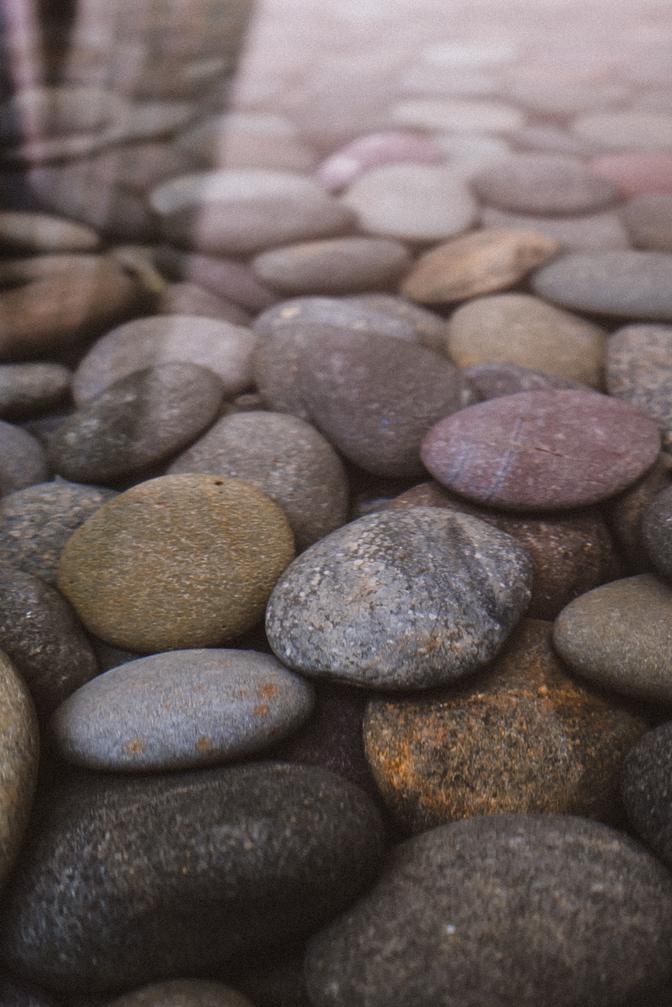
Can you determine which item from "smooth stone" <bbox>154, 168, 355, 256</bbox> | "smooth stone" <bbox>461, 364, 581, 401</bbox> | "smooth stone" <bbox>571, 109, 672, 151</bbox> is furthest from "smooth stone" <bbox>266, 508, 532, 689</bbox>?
"smooth stone" <bbox>571, 109, 672, 151</bbox>

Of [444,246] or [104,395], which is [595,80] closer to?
[444,246]

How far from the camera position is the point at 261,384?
137cm

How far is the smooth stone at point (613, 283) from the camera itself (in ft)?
4.75

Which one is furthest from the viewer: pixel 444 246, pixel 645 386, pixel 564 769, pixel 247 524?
pixel 444 246

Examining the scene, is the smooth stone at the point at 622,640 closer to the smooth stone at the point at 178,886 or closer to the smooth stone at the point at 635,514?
the smooth stone at the point at 635,514

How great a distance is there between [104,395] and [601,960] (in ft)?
3.39

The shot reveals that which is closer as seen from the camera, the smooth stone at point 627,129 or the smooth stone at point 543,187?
the smooth stone at point 543,187

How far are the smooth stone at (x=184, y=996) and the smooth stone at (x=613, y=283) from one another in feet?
4.12

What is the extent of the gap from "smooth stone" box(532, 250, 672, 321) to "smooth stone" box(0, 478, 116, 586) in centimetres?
94

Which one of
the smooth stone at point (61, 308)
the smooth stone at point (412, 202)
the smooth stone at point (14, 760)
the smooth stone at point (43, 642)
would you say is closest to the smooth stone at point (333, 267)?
the smooth stone at point (412, 202)

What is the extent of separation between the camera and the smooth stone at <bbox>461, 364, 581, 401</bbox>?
1299mm

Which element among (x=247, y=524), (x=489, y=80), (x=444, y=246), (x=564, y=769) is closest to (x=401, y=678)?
(x=564, y=769)

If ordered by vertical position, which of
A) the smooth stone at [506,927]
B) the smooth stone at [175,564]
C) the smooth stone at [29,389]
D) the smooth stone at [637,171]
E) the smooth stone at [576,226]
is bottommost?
the smooth stone at [506,927]

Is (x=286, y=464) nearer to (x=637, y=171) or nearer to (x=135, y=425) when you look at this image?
(x=135, y=425)
